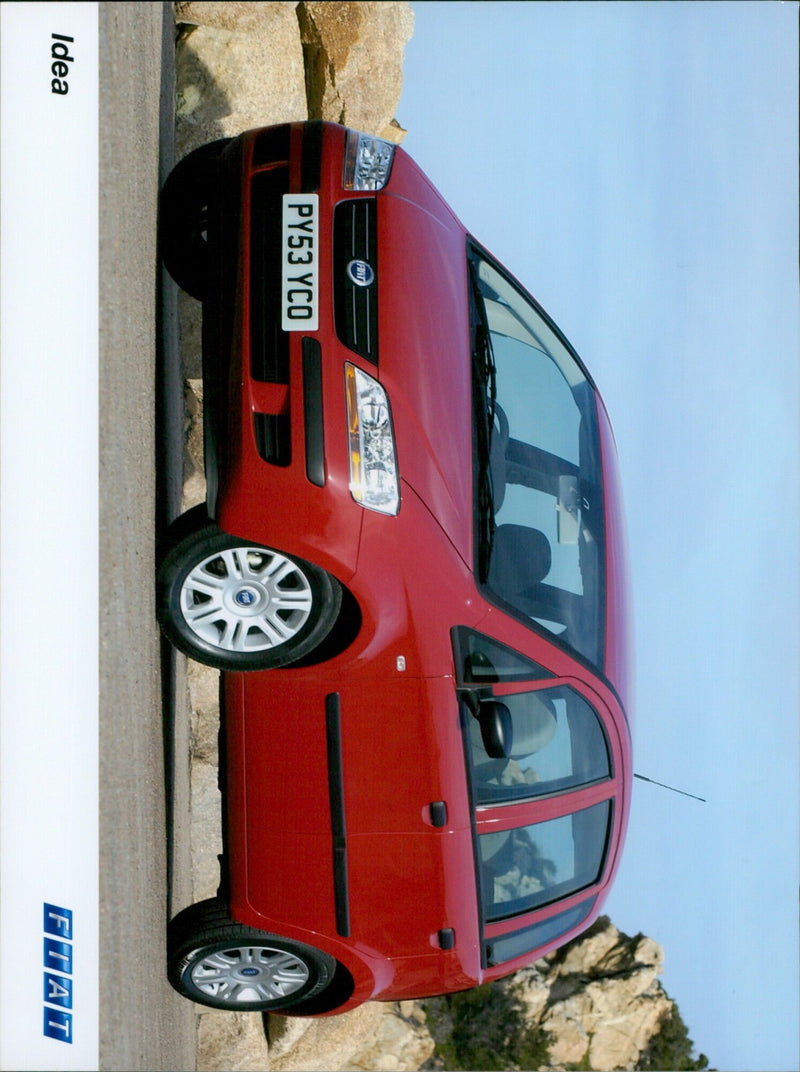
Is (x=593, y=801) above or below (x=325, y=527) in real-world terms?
below

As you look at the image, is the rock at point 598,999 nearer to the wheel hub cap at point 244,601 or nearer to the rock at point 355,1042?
the rock at point 355,1042

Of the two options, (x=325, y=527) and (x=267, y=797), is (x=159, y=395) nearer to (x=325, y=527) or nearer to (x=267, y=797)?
(x=325, y=527)

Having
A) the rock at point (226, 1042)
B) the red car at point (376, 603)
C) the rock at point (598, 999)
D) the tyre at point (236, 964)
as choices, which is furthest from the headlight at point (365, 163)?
the rock at point (598, 999)

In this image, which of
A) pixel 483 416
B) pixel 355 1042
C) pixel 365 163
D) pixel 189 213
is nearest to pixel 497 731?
pixel 483 416

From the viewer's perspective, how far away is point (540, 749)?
452 centimetres

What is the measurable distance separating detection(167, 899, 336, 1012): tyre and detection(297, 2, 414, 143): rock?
6.71 metres

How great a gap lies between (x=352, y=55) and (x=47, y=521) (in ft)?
21.8

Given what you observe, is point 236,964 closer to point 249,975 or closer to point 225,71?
point 249,975

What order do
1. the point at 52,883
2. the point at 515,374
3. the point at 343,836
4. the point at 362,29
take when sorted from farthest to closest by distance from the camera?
the point at 362,29 < the point at 515,374 < the point at 343,836 < the point at 52,883

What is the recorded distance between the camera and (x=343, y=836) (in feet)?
14.2

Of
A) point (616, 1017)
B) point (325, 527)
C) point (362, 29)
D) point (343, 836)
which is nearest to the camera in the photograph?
point (325, 527)

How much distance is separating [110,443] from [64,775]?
119 centimetres

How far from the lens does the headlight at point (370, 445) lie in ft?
12.9

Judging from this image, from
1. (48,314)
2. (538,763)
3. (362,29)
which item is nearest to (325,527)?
(48,314)
